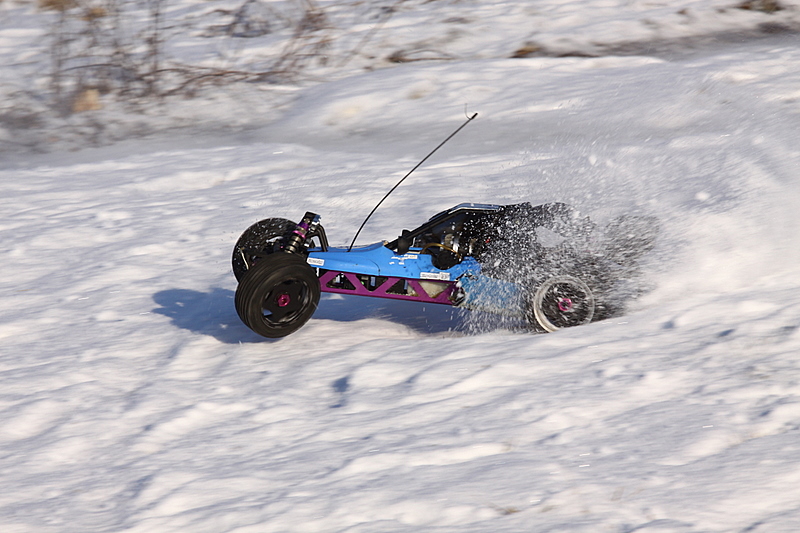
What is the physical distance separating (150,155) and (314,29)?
202 inches

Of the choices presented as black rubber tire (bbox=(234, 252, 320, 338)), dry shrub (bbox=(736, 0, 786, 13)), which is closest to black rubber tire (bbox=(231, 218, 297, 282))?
black rubber tire (bbox=(234, 252, 320, 338))

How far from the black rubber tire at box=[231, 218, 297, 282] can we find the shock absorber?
0.21 metres

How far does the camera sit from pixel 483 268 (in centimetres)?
577

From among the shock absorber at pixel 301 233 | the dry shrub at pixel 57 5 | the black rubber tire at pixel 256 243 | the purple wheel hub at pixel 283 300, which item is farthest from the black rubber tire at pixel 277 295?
the dry shrub at pixel 57 5

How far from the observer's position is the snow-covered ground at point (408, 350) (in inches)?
153

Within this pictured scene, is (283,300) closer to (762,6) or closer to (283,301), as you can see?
(283,301)

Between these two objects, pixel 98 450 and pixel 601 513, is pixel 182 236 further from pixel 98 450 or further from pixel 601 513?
pixel 601 513

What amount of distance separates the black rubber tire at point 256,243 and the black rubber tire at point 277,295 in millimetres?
621

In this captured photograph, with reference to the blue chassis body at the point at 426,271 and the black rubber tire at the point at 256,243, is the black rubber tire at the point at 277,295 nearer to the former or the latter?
the blue chassis body at the point at 426,271

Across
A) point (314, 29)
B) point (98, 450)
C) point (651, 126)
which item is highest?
point (314, 29)

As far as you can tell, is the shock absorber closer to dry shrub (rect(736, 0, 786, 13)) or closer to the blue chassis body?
the blue chassis body

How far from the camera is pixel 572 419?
437 centimetres

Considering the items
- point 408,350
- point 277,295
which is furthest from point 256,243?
point 408,350

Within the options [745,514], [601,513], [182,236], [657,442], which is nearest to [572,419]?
[657,442]
